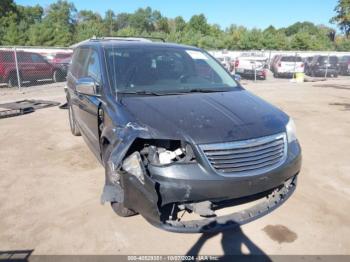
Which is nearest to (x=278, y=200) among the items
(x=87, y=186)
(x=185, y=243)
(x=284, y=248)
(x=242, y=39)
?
(x=284, y=248)

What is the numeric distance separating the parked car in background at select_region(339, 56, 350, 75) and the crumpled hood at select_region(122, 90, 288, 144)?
23955mm

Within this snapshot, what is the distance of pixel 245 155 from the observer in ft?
9.98

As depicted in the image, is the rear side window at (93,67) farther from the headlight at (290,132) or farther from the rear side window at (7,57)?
the rear side window at (7,57)

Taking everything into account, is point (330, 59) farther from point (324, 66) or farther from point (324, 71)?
point (324, 71)

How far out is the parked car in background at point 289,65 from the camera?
74.0ft

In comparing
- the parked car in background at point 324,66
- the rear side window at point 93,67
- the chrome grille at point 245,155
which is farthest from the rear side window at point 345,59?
the chrome grille at point 245,155

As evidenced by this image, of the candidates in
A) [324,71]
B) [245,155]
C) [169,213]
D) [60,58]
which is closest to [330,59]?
[324,71]

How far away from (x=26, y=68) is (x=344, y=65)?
2136cm

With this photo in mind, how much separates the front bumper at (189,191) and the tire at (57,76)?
15502 millimetres

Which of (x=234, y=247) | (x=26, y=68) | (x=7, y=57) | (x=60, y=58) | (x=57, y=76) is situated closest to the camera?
(x=234, y=247)

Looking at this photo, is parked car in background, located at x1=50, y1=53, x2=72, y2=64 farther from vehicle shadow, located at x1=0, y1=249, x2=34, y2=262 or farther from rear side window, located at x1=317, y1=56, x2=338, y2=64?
vehicle shadow, located at x1=0, y1=249, x2=34, y2=262

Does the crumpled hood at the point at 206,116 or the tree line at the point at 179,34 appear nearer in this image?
the crumpled hood at the point at 206,116

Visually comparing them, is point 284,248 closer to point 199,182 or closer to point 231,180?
point 231,180

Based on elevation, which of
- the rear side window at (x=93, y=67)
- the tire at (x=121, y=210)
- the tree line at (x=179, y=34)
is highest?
the tree line at (x=179, y=34)
